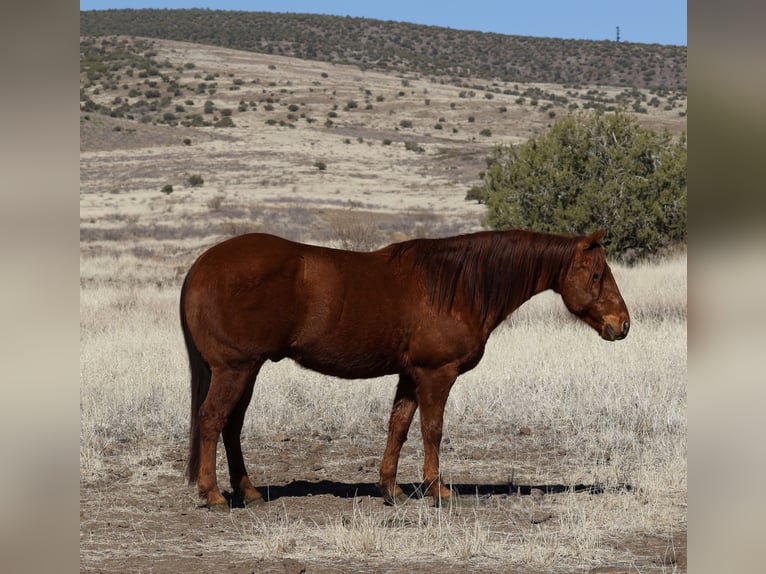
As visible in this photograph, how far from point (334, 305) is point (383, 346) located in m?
0.40

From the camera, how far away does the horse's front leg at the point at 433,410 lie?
20.1 ft

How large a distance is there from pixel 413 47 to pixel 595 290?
102 meters

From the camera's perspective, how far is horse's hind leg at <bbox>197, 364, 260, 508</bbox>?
5906mm

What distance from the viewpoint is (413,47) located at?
105 m

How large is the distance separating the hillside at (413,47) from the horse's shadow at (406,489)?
292 ft

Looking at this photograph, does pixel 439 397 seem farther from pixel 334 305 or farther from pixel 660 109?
pixel 660 109

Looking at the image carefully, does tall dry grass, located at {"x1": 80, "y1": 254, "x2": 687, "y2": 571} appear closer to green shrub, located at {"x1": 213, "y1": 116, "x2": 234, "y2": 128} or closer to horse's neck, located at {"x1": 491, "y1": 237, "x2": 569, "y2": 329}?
horse's neck, located at {"x1": 491, "y1": 237, "x2": 569, "y2": 329}

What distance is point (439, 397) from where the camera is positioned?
20.2ft

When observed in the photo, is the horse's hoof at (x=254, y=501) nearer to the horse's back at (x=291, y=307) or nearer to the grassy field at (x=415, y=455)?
the grassy field at (x=415, y=455)

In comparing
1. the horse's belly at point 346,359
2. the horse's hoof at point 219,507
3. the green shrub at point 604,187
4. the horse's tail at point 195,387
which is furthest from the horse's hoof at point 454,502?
the green shrub at point 604,187

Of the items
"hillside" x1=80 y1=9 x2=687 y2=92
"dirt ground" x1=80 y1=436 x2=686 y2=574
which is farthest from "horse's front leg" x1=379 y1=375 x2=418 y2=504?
"hillside" x1=80 y1=9 x2=687 y2=92

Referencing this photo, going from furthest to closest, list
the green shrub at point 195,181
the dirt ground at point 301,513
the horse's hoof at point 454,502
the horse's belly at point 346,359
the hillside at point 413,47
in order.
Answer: the hillside at point 413,47 < the green shrub at point 195,181 < the horse's hoof at point 454,502 < the horse's belly at point 346,359 < the dirt ground at point 301,513

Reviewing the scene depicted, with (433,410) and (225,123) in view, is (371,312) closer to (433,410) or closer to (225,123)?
(433,410)
